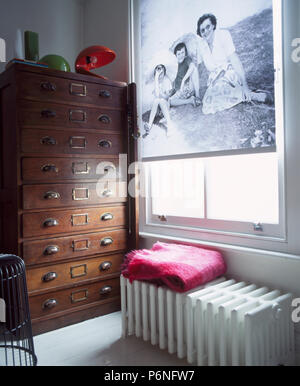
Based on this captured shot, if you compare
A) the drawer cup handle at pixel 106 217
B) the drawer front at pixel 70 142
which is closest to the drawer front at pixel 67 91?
the drawer front at pixel 70 142

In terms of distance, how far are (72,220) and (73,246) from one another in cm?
16

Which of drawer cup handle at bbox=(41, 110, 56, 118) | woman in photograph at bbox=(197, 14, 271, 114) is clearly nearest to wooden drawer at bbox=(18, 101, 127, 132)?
drawer cup handle at bbox=(41, 110, 56, 118)

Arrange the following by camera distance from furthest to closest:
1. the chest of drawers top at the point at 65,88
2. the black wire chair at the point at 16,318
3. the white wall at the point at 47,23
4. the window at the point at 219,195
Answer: the white wall at the point at 47,23 → the chest of drawers top at the point at 65,88 → the window at the point at 219,195 → the black wire chair at the point at 16,318

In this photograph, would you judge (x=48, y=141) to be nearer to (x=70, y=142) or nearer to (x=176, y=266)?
(x=70, y=142)

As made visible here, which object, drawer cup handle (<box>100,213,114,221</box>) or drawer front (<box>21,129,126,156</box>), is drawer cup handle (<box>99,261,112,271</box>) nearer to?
drawer cup handle (<box>100,213,114,221</box>)

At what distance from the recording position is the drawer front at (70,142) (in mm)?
2062

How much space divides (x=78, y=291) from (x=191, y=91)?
1.46 meters

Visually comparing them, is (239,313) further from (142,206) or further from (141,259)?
(142,206)

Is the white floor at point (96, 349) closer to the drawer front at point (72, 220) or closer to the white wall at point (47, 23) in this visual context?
the drawer front at point (72, 220)

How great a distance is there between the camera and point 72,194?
7.31ft

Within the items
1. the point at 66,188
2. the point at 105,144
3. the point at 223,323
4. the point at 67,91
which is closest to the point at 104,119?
the point at 105,144

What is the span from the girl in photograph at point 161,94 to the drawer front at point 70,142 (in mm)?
308

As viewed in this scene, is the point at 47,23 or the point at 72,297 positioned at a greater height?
the point at 47,23
